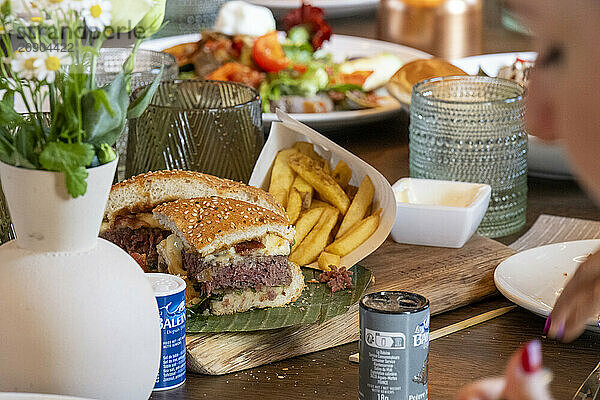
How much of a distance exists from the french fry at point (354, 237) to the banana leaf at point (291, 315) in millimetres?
107

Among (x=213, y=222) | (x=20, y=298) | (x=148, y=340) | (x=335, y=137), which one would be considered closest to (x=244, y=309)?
(x=213, y=222)

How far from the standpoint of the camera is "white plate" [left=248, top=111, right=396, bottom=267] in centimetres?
152

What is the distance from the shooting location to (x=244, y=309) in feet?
4.17

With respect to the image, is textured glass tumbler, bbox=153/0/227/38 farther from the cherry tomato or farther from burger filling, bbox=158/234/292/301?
burger filling, bbox=158/234/292/301

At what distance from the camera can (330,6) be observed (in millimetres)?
4246

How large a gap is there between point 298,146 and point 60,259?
816 mm

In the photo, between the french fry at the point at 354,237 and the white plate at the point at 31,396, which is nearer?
the white plate at the point at 31,396

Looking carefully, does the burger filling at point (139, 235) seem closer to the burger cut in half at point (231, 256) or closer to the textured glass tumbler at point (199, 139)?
the burger cut in half at point (231, 256)

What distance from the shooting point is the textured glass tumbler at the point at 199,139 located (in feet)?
5.36

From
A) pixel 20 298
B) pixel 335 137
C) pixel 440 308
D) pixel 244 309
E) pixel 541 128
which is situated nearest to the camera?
pixel 541 128

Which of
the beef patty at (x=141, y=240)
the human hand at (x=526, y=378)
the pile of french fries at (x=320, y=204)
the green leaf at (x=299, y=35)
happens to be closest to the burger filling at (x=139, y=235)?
the beef patty at (x=141, y=240)

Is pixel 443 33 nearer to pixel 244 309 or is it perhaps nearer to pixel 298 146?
pixel 298 146

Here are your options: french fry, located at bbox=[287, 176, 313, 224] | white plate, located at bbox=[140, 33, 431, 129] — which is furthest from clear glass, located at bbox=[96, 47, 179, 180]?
french fry, located at bbox=[287, 176, 313, 224]

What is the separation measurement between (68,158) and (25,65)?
99mm
